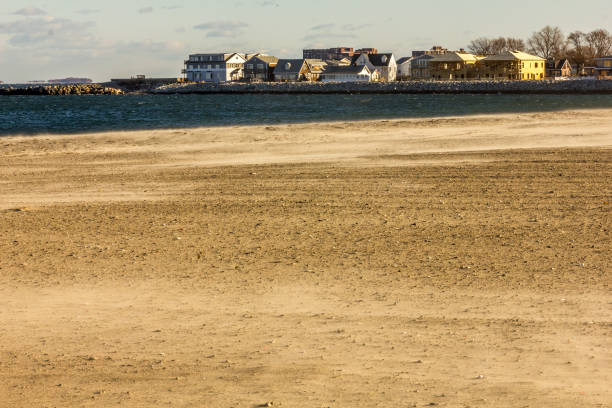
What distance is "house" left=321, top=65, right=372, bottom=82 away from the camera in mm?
146863

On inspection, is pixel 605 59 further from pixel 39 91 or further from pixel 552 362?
pixel 552 362

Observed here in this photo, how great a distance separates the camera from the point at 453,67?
138125 mm

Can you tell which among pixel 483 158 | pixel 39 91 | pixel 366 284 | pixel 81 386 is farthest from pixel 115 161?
pixel 39 91

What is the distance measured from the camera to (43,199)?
13594 mm

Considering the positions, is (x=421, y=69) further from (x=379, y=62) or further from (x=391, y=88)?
(x=391, y=88)

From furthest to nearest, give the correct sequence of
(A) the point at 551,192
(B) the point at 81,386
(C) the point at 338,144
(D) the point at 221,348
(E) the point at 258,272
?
(C) the point at 338,144, (A) the point at 551,192, (E) the point at 258,272, (D) the point at 221,348, (B) the point at 81,386

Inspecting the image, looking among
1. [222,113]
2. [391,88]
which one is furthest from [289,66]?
[222,113]

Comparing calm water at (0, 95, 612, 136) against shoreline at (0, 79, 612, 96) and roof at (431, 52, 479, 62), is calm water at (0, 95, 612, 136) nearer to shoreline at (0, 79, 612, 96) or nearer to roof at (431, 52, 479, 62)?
shoreline at (0, 79, 612, 96)

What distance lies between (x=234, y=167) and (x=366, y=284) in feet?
32.3

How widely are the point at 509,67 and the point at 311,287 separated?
5164 inches

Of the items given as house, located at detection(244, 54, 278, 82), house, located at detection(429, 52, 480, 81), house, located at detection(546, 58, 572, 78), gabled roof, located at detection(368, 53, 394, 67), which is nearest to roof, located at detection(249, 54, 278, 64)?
house, located at detection(244, 54, 278, 82)

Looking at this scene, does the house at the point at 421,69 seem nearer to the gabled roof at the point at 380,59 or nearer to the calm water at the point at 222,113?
the gabled roof at the point at 380,59

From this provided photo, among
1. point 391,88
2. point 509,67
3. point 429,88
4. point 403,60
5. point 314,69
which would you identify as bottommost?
point 429,88

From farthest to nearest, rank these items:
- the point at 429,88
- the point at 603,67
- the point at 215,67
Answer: the point at 215,67
the point at 603,67
the point at 429,88
